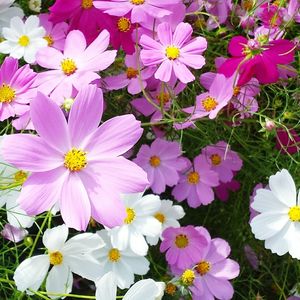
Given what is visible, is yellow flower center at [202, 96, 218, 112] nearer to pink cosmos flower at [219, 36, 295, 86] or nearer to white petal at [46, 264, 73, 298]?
pink cosmos flower at [219, 36, 295, 86]

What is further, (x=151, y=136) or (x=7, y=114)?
(x=151, y=136)

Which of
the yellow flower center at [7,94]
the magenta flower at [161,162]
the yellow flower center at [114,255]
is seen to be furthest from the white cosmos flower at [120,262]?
the yellow flower center at [7,94]

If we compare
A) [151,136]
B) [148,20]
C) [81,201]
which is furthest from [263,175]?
[81,201]

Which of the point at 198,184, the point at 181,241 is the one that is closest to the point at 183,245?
the point at 181,241

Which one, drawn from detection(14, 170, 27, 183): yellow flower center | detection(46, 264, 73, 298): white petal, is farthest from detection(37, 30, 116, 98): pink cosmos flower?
detection(46, 264, 73, 298): white petal

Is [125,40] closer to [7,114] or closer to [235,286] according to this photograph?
[7,114]

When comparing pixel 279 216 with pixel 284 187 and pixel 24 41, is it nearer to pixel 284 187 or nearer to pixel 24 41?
pixel 284 187

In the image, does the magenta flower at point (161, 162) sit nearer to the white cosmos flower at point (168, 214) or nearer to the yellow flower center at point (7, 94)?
the white cosmos flower at point (168, 214)
